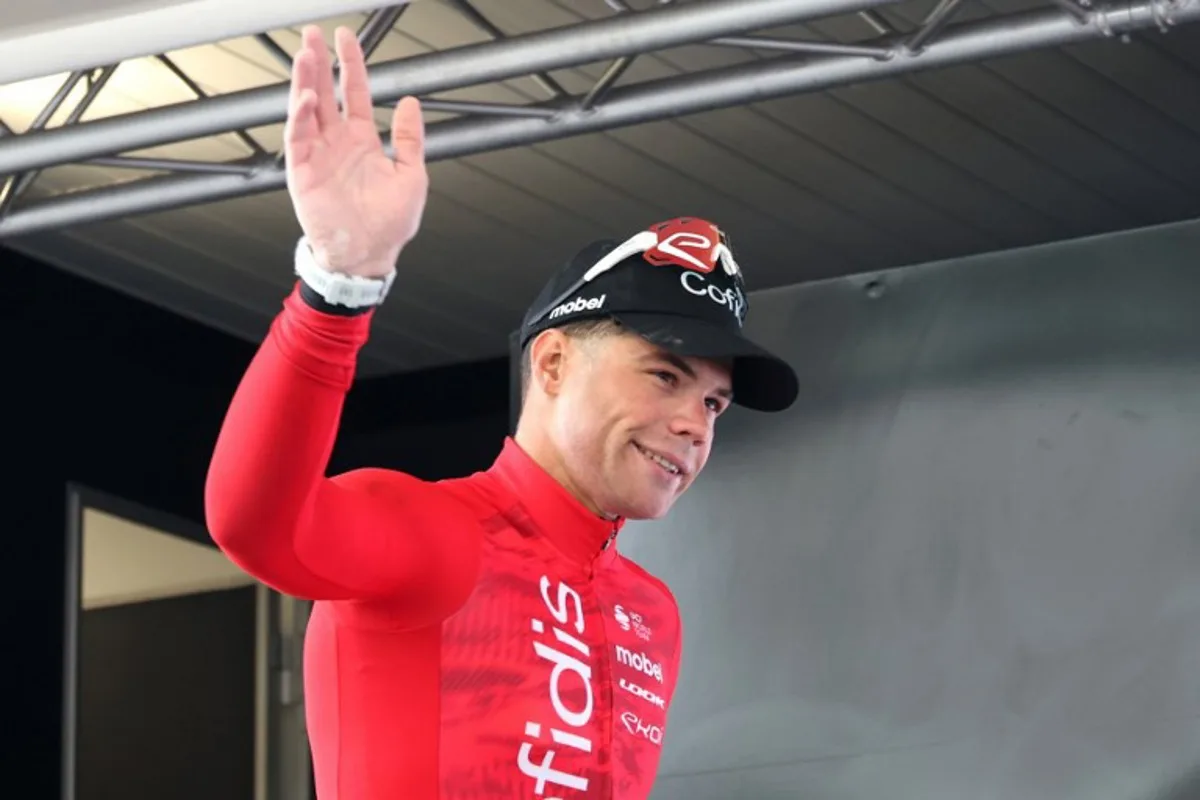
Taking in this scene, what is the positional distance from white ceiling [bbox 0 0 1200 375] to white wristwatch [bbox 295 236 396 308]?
3.41 metres

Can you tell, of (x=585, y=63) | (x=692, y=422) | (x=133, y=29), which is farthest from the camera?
(x=585, y=63)

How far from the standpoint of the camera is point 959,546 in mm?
5383

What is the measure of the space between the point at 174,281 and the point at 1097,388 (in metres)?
2.92

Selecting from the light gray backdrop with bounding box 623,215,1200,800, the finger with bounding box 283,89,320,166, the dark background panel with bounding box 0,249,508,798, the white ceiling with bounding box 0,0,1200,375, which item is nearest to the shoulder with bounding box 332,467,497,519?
the finger with bounding box 283,89,320,166

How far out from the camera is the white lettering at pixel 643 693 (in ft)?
7.93

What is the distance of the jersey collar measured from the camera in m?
2.39

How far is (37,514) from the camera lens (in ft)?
21.7

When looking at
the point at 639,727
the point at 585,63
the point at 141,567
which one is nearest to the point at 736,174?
the point at 585,63

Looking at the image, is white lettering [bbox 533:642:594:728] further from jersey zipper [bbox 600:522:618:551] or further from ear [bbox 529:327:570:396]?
ear [bbox 529:327:570:396]

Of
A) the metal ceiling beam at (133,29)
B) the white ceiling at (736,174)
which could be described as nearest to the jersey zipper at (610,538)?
the metal ceiling beam at (133,29)

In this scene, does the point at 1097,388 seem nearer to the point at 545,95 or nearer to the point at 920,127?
the point at 920,127

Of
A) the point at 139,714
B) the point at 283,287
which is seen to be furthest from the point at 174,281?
the point at 139,714

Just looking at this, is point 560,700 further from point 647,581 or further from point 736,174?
point 736,174

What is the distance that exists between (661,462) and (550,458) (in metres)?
0.17
